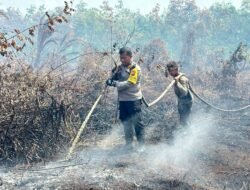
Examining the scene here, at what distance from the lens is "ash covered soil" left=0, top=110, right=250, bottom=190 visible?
417 centimetres

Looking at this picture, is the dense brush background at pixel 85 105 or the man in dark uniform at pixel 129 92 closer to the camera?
the dense brush background at pixel 85 105

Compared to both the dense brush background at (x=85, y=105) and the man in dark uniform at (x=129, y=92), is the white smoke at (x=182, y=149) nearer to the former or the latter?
the dense brush background at (x=85, y=105)

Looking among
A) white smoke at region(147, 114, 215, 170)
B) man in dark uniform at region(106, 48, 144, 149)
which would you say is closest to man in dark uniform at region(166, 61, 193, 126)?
white smoke at region(147, 114, 215, 170)

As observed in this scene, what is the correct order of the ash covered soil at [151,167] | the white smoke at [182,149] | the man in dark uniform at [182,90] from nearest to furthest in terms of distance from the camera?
the ash covered soil at [151,167], the white smoke at [182,149], the man in dark uniform at [182,90]

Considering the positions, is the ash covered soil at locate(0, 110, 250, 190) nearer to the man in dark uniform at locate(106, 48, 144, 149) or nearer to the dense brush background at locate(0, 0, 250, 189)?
the dense brush background at locate(0, 0, 250, 189)

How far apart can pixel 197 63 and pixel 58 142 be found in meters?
21.3

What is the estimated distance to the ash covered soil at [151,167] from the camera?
13.7 ft

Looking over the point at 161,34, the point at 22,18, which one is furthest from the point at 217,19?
the point at 22,18

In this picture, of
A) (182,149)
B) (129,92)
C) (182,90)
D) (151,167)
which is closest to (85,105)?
(129,92)

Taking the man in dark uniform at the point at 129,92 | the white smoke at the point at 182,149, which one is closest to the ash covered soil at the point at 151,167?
the white smoke at the point at 182,149

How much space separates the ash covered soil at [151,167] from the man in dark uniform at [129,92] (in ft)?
1.10

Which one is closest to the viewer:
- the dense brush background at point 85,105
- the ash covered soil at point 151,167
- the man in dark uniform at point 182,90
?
the ash covered soil at point 151,167

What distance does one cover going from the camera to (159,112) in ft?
30.0

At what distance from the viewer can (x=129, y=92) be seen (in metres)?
5.52
